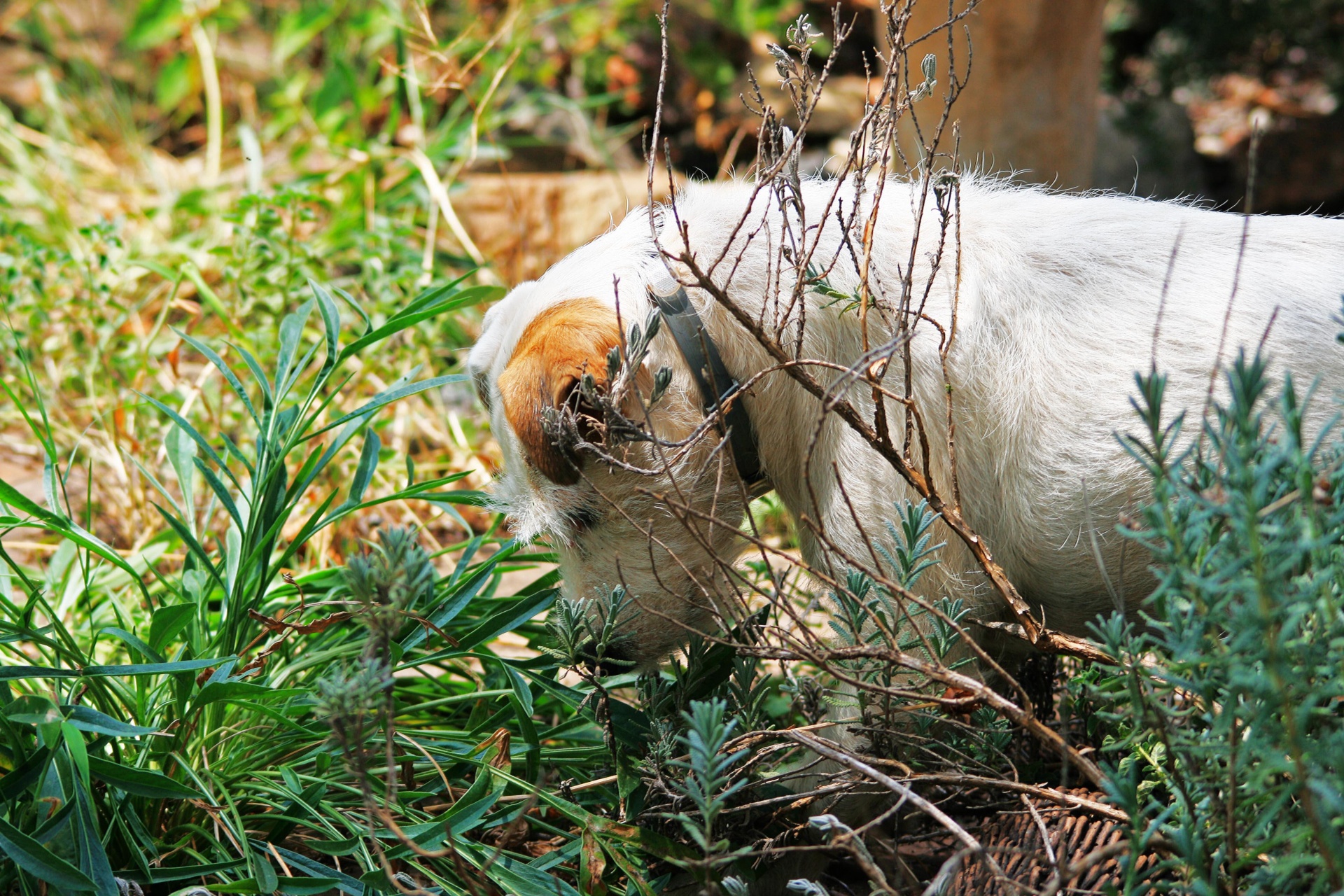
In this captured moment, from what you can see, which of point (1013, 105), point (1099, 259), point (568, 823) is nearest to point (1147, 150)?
point (1013, 105)

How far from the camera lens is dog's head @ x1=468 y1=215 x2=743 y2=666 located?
6.93 ft

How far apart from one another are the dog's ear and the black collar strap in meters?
0.12

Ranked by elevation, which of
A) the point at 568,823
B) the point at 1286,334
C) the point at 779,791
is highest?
the point at 1286,334

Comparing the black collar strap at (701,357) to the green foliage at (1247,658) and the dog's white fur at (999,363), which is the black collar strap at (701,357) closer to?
the dog's white fur at (999,363)

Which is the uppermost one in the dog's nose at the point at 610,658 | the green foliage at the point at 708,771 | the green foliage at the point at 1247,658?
the green foliage at the point at 1247,658

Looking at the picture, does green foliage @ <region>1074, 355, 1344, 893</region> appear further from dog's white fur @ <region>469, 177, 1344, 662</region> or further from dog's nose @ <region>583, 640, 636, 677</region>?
dog's nose @ <region>583, 640, 636, 677</region>

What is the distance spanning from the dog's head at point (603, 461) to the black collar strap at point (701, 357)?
4 centimetres

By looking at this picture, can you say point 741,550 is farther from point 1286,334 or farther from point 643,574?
point 1286,334

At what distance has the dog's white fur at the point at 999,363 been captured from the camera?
2096 mm

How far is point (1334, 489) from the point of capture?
1.52 metres

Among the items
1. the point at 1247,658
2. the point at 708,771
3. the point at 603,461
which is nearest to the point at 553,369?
the point at 603,461

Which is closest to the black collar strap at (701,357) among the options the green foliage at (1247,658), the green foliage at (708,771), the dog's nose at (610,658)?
the dog's nose at (610,658)

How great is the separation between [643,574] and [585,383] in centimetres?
59

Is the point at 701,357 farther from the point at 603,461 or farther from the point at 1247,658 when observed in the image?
the point at 1247,658
